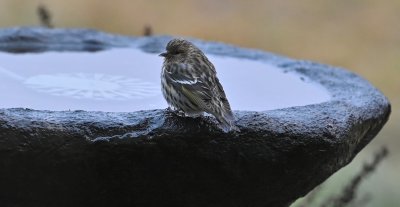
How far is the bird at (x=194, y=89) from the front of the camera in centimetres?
219

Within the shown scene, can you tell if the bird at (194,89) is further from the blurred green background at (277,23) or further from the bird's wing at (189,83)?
the blurred green background at (277,23)

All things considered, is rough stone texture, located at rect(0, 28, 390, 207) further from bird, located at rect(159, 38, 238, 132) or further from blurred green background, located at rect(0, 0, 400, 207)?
blurred green background, located at rect(0, 0, 400, 207)

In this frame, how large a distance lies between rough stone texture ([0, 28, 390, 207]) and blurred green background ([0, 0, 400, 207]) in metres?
4.79

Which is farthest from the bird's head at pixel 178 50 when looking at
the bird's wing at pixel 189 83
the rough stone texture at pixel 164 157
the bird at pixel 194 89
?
the rough stone texture at pixel 164 157

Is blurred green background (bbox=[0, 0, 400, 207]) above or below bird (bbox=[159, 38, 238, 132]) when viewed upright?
above

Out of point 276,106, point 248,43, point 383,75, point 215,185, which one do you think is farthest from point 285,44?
point 215,185

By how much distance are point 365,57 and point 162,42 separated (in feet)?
13.3

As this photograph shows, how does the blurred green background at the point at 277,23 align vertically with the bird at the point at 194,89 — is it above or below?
above

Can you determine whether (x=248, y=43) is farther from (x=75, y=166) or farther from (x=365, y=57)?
(x=75, y=166)

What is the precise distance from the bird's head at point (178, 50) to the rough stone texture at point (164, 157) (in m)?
0.38

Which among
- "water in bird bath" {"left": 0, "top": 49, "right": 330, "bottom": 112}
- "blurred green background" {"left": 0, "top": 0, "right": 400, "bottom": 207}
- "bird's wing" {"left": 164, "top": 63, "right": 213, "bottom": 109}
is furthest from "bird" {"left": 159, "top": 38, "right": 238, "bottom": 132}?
"blurred green background" {"left": 0, "top": 0, "right": 400, "bottom": 207}

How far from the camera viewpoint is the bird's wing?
2234 millimetres

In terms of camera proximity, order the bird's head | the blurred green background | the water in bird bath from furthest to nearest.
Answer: the blurred green background
the water in bird bath
the bird's head

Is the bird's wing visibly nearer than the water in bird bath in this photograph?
Yes
